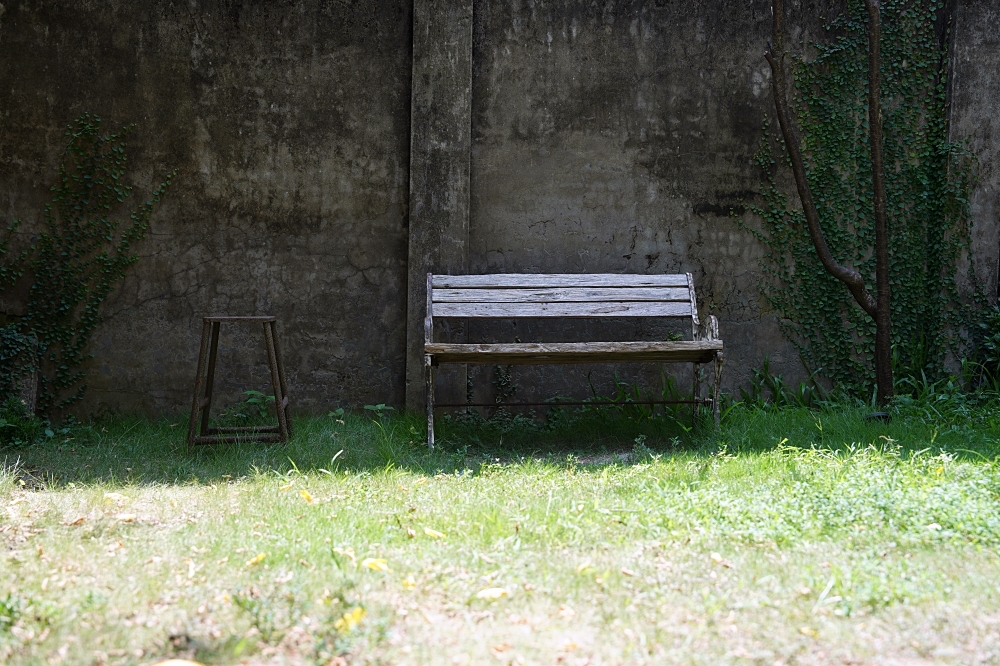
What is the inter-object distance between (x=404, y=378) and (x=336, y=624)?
3.19 m

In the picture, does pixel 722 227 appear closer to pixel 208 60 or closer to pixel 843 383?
pixel 843 383

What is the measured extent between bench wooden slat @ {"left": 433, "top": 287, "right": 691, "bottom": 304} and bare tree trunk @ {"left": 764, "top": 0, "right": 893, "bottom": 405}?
2.94 feet

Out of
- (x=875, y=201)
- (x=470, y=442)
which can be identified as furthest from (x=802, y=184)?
(x=470, y=442)

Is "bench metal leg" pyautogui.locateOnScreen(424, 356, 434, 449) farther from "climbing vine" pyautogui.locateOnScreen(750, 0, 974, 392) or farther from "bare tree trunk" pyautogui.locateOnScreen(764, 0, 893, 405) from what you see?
"bare tree trunk" pyautogui.locateOnScreen(764, 0, 893, 405)

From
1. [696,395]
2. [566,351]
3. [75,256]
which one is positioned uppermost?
[75,256]

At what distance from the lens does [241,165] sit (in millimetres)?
5230

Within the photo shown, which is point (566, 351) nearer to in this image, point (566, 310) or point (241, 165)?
point (566, 310)

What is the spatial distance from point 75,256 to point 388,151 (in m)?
2.03

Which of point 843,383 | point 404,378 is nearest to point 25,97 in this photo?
point 404,378

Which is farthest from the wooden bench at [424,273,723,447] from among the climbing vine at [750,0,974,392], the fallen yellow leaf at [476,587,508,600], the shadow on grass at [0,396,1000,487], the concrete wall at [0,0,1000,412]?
the fallen yellow leaf at [476,587,508,600]

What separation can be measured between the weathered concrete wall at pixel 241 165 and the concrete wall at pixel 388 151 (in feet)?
0.04

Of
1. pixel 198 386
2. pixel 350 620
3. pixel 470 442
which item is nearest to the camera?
pixel 350 620

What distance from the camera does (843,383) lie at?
5402 mm

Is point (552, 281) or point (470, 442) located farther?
point (552, 281)
